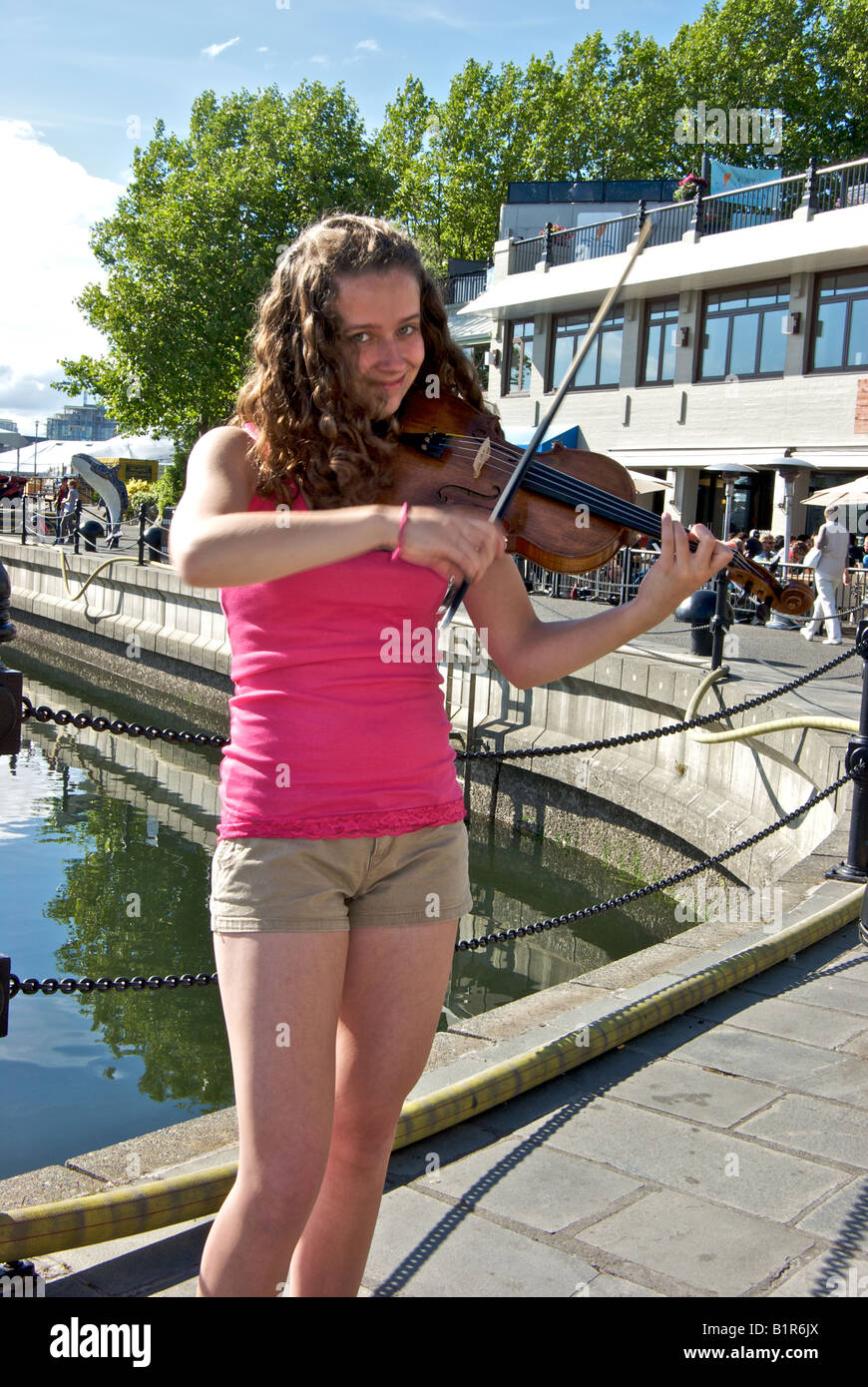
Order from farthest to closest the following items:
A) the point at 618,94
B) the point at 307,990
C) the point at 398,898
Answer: the point at 618,94 → the point at 398,898 → the point at 307,990

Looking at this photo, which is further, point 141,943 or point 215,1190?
point 141,943

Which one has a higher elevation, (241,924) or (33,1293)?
(241,924)

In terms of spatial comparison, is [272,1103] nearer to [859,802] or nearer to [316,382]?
[316,382]

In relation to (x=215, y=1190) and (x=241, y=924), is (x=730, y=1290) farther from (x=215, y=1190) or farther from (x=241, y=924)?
(x=241, y=924)

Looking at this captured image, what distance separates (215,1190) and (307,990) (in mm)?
1235

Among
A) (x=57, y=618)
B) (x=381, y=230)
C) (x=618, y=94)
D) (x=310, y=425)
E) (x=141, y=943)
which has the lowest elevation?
(x=141, y=943)

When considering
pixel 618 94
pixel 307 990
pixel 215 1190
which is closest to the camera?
pixel 307 990

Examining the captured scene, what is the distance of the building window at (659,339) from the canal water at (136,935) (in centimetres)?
1472

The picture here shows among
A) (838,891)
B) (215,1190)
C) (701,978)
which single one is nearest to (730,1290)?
(215,1190)

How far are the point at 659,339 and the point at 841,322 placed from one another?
4.73 m

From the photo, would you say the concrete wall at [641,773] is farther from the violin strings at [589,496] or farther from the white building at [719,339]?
the white building at [719,339]

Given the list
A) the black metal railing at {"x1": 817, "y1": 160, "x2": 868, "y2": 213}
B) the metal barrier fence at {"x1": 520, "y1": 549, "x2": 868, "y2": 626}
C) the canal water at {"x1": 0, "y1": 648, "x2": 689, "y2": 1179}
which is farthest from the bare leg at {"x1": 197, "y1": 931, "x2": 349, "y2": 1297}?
the black metal railing at {"x1": 817, "y1": 160, "x2": 868, "y2": 213}

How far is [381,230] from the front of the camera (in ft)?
5.80

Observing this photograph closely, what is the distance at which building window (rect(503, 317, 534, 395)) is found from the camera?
95.9 feet
